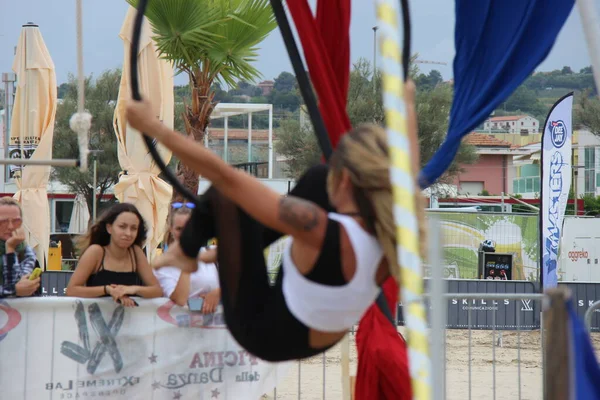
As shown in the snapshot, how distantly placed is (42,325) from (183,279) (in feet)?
2.65

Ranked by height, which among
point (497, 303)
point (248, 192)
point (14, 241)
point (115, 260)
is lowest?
point (497, 303)

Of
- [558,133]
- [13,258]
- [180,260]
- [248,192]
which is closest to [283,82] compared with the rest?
[558,133]

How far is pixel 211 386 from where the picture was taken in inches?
197

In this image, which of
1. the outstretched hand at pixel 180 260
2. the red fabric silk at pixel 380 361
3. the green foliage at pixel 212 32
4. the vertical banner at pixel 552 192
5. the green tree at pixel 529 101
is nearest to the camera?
the outstretched hand at pixel 180 260

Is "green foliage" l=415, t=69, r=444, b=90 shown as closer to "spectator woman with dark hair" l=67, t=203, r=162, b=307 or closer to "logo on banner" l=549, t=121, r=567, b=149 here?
"logo on banner" l=549, t=121, r=567, b=149

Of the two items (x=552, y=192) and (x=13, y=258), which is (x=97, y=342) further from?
(x=552, y=192)

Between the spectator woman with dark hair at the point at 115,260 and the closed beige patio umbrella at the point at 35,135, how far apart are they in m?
5.00

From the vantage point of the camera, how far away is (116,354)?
4.82m

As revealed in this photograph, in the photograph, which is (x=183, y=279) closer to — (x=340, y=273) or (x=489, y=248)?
(x=340, y=273)

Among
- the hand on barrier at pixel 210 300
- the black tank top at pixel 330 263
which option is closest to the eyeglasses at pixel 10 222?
the hand on barrier at pixel 210 300

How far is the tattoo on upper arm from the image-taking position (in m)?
2.40

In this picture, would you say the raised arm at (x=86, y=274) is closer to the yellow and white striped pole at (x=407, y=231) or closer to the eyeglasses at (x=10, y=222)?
the eyeglasses at (x=10, y=222)

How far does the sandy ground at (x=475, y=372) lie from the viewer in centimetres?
837

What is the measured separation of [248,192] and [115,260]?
252 centimetres
